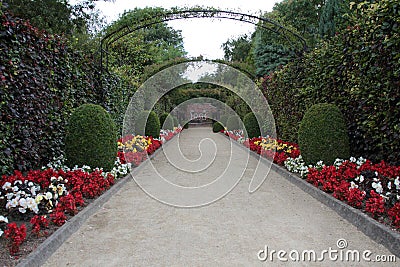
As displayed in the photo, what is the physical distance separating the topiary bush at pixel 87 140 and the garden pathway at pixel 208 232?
2.94 ft

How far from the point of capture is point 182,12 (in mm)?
9516

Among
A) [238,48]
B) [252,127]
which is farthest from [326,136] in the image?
[238,48]

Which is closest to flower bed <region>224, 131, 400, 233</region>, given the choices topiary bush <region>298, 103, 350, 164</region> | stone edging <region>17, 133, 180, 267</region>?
topiary bush <region>298, 103, 350, 164</region>

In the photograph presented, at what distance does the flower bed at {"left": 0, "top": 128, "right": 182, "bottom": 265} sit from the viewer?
3.00 meters

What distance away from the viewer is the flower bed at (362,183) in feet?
12.1

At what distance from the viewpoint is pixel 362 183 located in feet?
15.7

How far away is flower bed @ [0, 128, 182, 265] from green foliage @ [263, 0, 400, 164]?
395cm

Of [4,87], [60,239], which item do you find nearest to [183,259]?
[60,239]

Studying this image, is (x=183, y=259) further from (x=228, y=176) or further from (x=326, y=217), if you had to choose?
(x=228, y=176)

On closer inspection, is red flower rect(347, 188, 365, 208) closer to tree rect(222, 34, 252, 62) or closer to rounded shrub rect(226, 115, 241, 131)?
rounded shrub rect(226, 115, 241, 131)

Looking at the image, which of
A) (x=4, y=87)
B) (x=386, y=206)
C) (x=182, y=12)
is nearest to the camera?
(x=386, y=206)

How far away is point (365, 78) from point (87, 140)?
14.6 feet

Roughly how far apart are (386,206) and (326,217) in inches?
25.3

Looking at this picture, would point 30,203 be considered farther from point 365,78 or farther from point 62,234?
point 365,78
